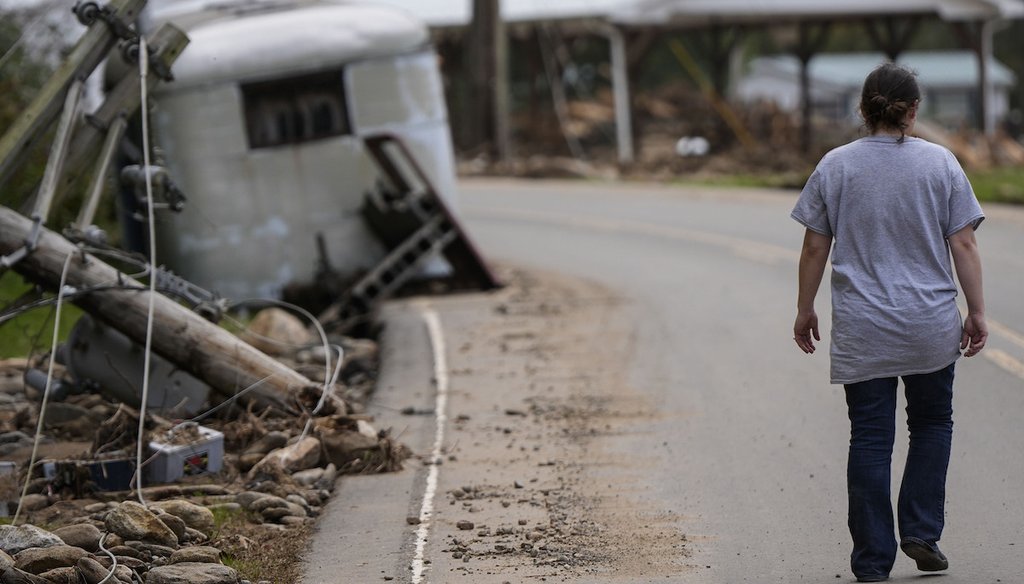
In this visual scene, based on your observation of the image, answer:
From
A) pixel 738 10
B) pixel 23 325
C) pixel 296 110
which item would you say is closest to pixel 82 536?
pixel 23 325

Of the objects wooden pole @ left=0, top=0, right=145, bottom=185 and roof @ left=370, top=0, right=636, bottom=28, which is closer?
wooden pole @ left=0, top=0, right=145, bottom=185

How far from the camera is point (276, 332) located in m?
14.3

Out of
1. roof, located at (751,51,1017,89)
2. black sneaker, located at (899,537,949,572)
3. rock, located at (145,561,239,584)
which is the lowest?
roof, located at (751,51,1017,89)

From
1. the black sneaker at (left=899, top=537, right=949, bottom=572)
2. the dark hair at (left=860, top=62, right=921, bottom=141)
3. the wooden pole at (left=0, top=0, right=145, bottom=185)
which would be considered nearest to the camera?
the dark hair at (left=860, top=62, right=921, bottom=141)

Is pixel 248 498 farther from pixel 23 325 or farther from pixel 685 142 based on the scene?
pixel 685 142

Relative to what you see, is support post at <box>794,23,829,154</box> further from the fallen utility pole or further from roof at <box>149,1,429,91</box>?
the fallen utility pole

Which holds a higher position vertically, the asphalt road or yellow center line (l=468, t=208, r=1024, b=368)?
the asphalt road

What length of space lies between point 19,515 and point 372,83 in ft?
33.1

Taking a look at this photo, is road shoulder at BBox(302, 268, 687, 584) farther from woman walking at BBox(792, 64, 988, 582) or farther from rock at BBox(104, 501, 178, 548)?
woman walking at BBox(792, 64, 988, 582)

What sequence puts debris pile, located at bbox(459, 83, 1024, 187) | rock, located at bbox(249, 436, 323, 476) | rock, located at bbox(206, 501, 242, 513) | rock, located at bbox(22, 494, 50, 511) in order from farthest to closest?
debris pile, located at bbox(459, 83, 1024, 187)
rock, located at bbox(249, 436, 323, 476)
rock, located at bbox(22, 494, 50, 511)
rock, located at bbox(206, 501, 242, 513)

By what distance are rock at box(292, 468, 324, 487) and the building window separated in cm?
914

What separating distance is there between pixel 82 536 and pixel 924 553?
388 cm

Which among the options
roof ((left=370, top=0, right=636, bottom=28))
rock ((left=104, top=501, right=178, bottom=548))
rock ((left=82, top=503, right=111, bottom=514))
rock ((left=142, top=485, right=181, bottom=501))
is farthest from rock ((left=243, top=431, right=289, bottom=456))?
roof ((left=370, top=0, right=636, bottom=28))

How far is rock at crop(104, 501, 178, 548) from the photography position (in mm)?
7355
